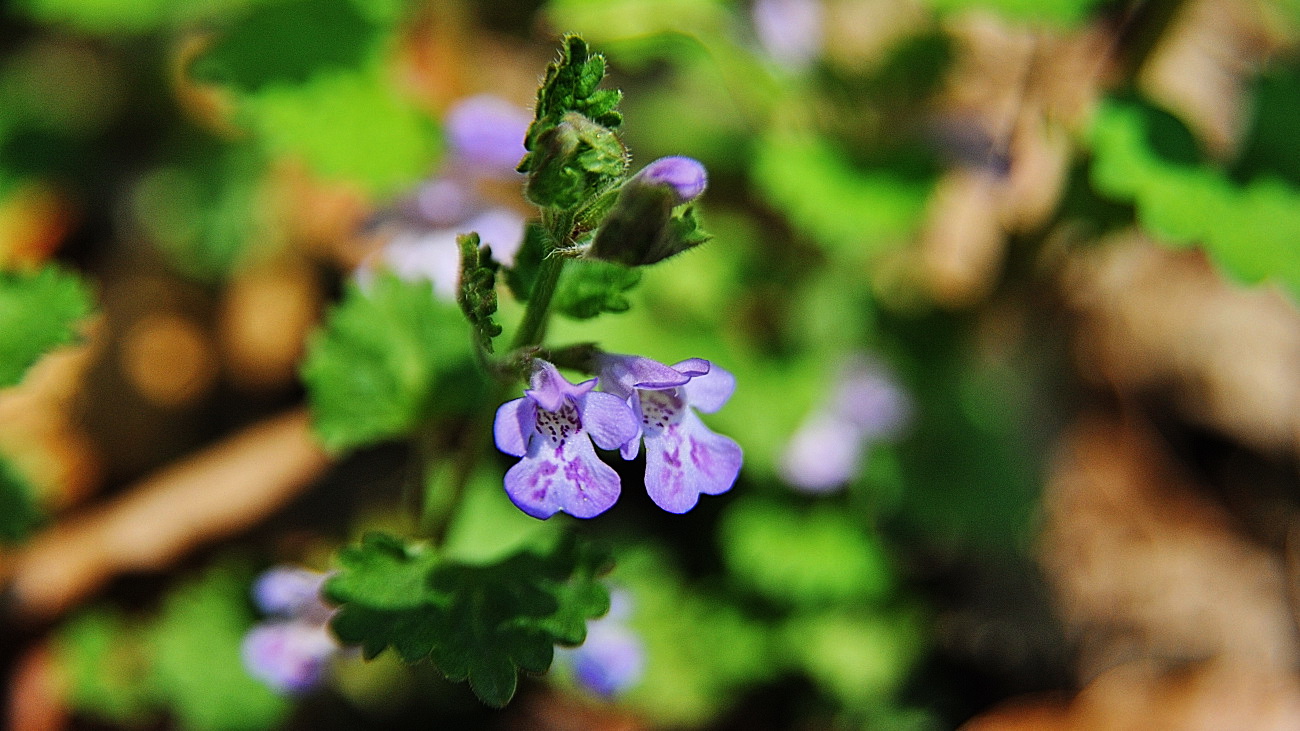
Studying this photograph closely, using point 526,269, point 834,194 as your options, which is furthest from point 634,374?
point 834,194

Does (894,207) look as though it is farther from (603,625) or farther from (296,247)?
(296,247)

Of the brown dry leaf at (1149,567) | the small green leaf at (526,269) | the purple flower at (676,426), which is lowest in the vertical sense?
the brown dry leaf at (1149,567)

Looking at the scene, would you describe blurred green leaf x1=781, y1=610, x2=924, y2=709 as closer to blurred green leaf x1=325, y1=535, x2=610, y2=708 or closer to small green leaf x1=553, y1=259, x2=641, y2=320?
blurred green leaf x1=325, y1=535, x2=610, y2=708

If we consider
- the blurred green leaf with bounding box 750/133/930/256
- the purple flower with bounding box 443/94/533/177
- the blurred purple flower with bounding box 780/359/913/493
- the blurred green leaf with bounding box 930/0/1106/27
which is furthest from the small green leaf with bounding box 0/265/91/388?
the blurred green leaf with bounding box 930/0/1106/27

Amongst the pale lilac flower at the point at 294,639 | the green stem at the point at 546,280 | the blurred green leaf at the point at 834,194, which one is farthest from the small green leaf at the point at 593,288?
the blurred green leaf at the point at 834,194

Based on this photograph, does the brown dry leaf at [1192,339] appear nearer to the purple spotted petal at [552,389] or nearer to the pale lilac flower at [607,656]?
the pale lilac flower at [607,656]

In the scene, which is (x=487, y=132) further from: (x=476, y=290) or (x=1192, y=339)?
(x=1192, y=339)
